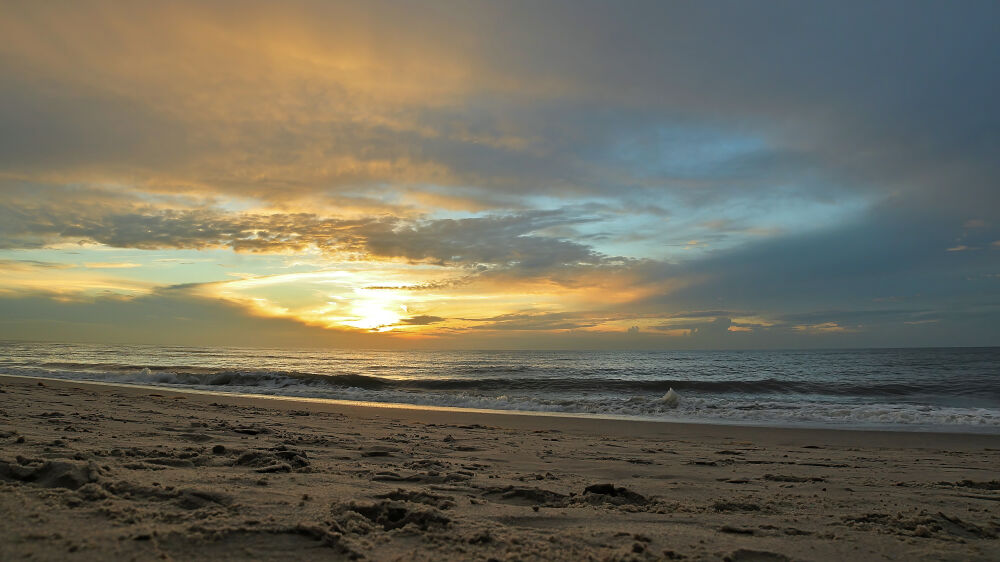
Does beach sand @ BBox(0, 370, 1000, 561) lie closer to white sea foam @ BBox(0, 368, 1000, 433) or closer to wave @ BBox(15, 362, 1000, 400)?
white sea foam @ BBox(0, 368, 1000, 433)

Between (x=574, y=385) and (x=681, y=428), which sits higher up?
(x=681, y=428)

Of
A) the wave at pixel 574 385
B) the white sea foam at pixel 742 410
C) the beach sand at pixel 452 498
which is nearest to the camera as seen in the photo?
the beach sand at pixel 452 498

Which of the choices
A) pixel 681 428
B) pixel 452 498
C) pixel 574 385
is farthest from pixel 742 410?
pixel 452 498

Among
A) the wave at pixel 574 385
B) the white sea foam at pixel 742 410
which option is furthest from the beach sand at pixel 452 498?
the wave at pixel 574 385

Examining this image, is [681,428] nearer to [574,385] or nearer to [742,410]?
[742,410]

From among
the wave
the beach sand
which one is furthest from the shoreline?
the wave

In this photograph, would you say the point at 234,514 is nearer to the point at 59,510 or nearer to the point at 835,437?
the point at 59,510

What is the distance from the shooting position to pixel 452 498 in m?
3.98

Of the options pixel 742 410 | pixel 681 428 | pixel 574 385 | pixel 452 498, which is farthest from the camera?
pixel 574 385

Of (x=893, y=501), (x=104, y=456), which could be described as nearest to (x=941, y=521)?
(x=893, y=501)

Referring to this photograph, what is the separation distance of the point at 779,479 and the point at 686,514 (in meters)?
2.49

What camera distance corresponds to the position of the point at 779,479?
18.5 feet

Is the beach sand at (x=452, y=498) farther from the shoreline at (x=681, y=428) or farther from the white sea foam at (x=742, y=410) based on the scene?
the white sea foam at (x=742, y=410)

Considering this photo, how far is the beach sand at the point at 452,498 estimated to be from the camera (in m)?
2.71
